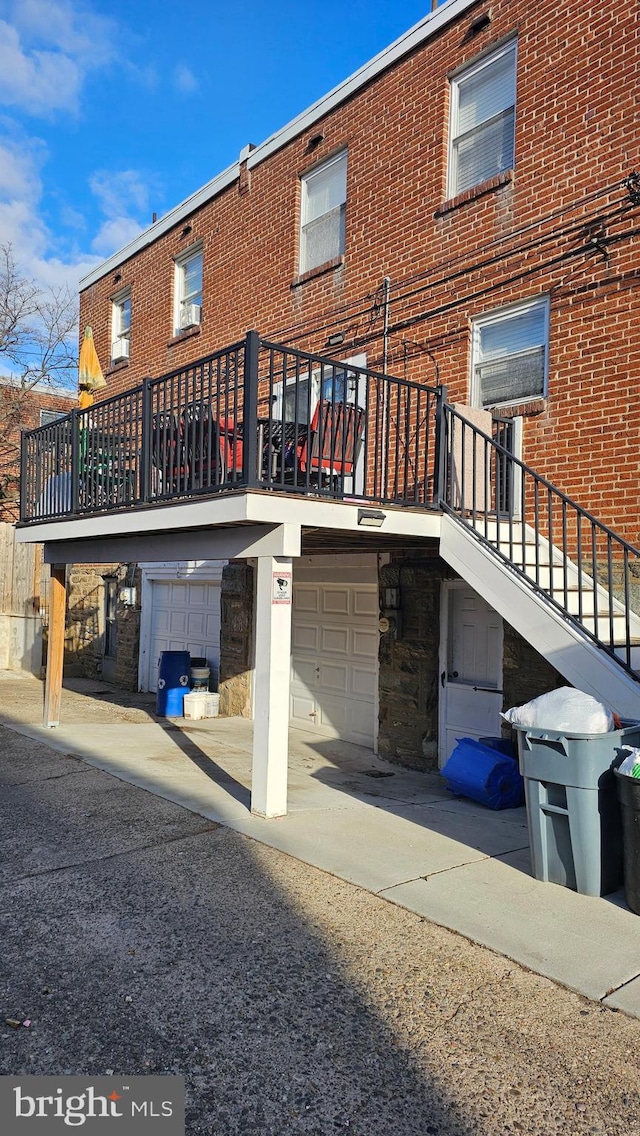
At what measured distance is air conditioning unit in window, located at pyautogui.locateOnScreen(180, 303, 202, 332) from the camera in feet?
40.5

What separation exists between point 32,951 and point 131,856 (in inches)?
52.3

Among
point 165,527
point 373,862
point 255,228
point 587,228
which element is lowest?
point 373,862

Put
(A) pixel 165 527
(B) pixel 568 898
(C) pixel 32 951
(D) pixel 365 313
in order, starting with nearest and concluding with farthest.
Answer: (C) pixel 32 951
(B) pixel 568 898
(A) pixel 165 527
(D) pixel 365 313

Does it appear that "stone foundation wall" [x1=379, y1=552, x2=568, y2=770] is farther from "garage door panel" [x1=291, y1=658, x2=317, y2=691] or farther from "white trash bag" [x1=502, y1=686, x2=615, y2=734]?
"white trash bag" [x1=502, y1=686, x2=615, y2=734]

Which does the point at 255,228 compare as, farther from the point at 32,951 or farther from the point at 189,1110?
the point at 189,1110

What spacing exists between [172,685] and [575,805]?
756 cm

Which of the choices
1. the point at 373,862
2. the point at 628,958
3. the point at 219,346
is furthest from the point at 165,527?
the point at 219,346

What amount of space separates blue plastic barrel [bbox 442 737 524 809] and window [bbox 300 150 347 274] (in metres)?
6.27

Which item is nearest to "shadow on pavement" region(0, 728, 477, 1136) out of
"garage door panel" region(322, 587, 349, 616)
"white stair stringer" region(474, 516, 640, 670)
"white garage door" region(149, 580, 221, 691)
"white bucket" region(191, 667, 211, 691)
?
"white stair stringer" region(474, 516, 640, 670)

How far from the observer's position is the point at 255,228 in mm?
11109

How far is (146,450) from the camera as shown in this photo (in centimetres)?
693

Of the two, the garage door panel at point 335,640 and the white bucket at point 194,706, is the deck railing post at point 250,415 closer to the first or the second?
the garage door panel at point 335,640

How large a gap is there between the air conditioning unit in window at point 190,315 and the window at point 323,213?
248 cm

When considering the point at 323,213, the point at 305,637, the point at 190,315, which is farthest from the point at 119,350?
the point at 305,637
